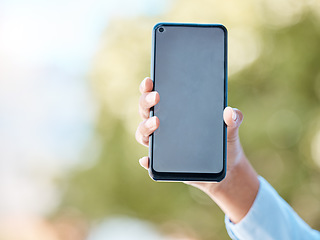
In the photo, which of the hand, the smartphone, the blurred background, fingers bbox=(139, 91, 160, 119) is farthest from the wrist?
the blurred background

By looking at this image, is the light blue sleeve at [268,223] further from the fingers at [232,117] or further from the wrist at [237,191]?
the fingers at [232,117]

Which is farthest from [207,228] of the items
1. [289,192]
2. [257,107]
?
[257,107]

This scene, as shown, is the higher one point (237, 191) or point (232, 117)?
point (232, 117)

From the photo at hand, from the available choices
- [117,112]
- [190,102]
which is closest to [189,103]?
[190,102]

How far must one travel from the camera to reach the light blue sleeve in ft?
2.51

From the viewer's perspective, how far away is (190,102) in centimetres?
69

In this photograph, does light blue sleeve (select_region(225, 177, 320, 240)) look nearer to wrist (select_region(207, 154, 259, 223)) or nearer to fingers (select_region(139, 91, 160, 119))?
wrist (select_region(207, 154, 259, 223))

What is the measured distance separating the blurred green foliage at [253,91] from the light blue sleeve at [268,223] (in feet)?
7.36

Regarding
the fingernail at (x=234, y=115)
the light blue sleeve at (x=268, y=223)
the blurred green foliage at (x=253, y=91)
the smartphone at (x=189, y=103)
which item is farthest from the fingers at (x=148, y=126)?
the blurred green foliage at (x=253, y=91)

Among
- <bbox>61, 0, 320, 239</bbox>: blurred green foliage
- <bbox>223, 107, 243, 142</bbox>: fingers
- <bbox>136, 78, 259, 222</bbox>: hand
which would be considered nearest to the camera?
<bbox>223, 107, 243, 142</bbox>: fingers

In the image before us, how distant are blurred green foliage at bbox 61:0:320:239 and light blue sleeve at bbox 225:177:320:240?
2.24 metres

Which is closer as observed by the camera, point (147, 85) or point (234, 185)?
point (147, 85)

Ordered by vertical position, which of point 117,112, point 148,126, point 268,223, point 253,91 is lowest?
point 117,112

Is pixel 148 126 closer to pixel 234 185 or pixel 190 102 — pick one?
pixel 190 102
